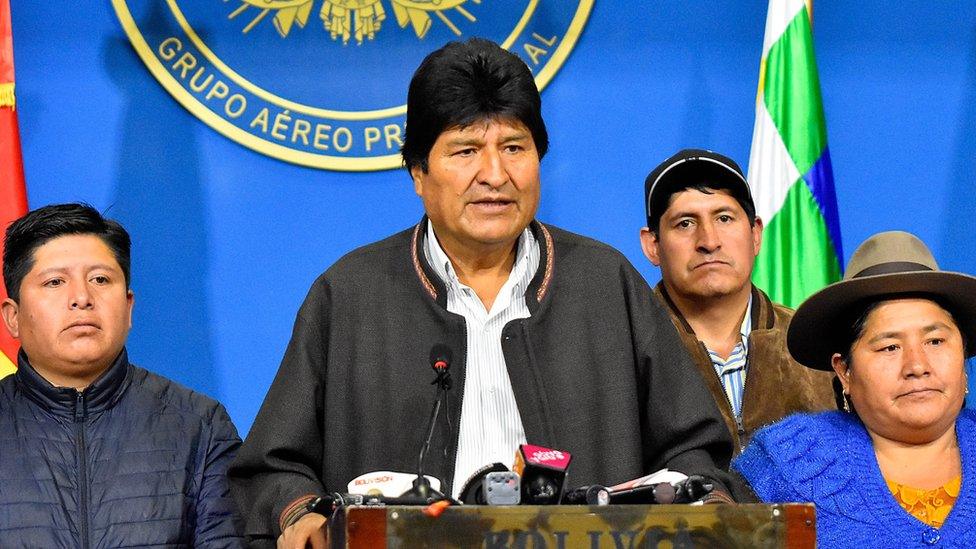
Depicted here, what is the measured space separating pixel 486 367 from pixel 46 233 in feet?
3.16

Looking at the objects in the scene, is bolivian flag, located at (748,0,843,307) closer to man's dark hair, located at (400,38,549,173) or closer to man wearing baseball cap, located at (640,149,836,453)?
man wearing baseball cap, located at (640,149,836,453)

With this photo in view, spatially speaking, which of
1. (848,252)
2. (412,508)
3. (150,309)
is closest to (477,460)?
(412,508)

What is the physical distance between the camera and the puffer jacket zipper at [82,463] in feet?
7.87

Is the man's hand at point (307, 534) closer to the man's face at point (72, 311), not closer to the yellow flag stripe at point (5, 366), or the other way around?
the man's face at point (72, 311)

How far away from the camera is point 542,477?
5.70ft

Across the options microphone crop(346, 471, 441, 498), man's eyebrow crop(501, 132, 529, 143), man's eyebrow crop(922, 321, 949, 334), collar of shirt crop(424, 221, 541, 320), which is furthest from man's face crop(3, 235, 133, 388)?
man's eyebrow crop(922, 321, 949, 334)

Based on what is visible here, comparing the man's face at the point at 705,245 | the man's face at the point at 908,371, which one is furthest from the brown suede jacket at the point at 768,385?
the man's face at the point at 908,371

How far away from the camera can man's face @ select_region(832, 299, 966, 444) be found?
7.43 feet

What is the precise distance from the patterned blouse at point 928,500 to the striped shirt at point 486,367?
659 millimetres

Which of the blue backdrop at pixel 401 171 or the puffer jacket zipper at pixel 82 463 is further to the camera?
the blue backdrop at pixel 401 171

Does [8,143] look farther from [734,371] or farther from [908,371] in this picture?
[908,371]

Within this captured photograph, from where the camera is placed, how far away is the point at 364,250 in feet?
7.78

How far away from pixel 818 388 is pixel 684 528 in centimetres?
126

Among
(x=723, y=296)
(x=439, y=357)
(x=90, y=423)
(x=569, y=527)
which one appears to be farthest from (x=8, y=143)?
(x=569, y=527)
